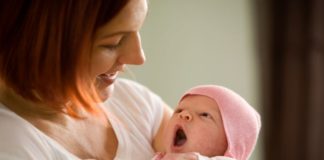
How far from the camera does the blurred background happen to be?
7.77ft

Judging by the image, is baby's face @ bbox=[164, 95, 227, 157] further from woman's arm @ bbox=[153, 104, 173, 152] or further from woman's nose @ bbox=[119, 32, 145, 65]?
woman's nose @ bbox=[119, 32, 145, 65]

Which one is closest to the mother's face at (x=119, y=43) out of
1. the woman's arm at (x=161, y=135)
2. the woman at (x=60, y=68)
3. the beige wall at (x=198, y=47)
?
the woman at (x=60, y=68)

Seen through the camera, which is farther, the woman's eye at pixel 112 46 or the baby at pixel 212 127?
the baby at pixel 212 127

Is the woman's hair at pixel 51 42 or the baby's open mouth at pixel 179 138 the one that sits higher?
the woman's hair at pixel 51 42

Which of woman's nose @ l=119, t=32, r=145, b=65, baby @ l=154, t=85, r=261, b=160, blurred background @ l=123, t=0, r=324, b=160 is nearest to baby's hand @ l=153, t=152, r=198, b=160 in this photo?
baby @ l=154, t=85, r=261, b=160

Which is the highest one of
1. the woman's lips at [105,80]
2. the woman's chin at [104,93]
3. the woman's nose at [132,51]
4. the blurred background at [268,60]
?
the woman's nose at [132,51]

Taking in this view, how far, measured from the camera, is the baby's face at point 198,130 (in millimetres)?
1319

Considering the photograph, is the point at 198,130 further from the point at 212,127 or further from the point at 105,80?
the point at 105,80

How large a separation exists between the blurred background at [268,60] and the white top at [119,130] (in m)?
0.85

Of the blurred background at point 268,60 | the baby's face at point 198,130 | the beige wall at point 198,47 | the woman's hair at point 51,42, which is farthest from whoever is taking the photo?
the blurred background at point 268,60

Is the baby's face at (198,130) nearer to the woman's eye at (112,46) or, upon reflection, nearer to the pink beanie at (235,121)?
the pink beanie at (235,121)

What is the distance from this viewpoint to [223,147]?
1.35 meters

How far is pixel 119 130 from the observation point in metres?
1.31

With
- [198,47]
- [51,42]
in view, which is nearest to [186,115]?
[51,42]
